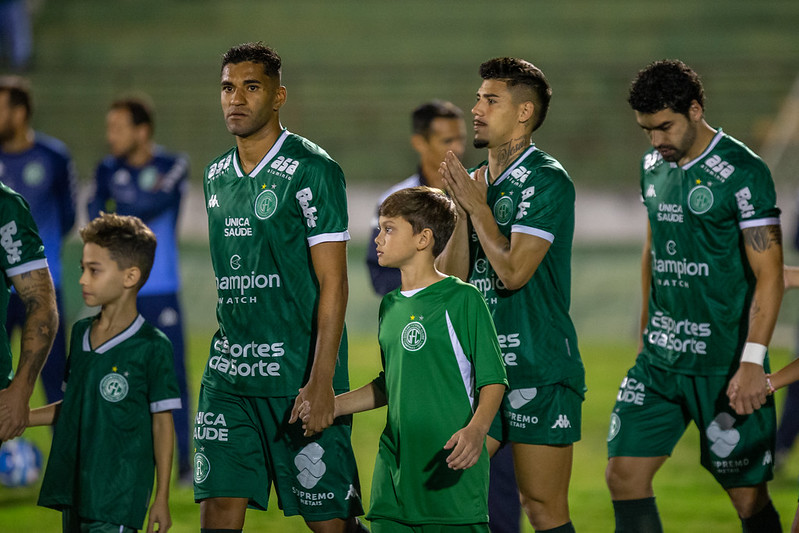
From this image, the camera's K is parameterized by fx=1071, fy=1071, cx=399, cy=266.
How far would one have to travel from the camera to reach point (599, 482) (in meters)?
6.89

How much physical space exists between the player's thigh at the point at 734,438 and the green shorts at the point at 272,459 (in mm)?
1483

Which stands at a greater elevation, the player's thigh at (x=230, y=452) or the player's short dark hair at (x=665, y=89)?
the player's short dark hair at (x=665, y=89)

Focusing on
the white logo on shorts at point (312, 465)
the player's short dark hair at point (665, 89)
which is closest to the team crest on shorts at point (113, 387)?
the white logo on shorts at point (312, 465)

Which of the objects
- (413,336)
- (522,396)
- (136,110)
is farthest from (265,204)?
(136,110)

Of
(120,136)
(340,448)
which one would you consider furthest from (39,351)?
(120,136)

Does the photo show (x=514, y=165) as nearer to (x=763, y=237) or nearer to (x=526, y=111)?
(x=526, y=111)

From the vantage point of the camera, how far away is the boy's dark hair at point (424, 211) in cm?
367

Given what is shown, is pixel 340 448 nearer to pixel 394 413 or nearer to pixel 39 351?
pixel 394 413

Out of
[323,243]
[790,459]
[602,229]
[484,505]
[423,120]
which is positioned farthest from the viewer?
[602,229]

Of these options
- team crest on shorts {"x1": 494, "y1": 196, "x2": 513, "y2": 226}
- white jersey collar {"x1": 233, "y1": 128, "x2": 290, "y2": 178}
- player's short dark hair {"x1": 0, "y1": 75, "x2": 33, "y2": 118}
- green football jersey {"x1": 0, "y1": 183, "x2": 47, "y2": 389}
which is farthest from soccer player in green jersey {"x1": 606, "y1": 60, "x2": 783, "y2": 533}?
player's short dark hair {"x1": 0, "y1": 75, "x2": 33, "y2": 118}

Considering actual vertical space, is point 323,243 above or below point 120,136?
below

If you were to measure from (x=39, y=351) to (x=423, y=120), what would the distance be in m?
2.80

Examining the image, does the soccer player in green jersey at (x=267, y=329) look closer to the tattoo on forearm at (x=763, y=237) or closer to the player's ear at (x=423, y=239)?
the player's ear at (x=423, y=239)

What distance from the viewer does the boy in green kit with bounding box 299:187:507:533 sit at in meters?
3.52
